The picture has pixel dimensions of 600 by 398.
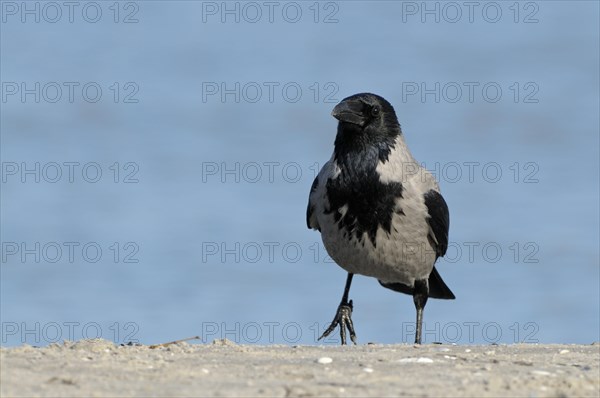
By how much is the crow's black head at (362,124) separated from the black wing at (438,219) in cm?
71

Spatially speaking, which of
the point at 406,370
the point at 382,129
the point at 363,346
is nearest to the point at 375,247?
the point at 382,129

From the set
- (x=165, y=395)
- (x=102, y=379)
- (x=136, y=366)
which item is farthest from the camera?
(x=136, y=366)

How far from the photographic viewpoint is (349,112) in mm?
10555

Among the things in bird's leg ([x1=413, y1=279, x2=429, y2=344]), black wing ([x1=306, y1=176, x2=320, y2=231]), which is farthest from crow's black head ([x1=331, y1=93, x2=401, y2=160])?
bird's leg ([x1=413, y1=279, x2=429, y2=344])

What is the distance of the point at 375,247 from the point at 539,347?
2339 mm

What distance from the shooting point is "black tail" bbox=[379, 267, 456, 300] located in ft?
37.8

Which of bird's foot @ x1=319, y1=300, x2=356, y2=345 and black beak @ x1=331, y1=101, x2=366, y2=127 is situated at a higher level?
black beak @ x1=331, y1=101, x2=366, y2=127

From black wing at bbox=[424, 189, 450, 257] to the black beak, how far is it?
1028 millimetres

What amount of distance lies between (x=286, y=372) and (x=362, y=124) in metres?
4.85

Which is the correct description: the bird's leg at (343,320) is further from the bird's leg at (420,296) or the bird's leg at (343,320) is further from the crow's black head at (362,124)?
the crow's black head at (362,124)

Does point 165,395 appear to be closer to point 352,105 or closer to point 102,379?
point 102,379

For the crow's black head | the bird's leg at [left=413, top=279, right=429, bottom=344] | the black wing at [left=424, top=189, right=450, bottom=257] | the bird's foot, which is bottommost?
the bird's foot

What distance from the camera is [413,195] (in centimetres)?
1043

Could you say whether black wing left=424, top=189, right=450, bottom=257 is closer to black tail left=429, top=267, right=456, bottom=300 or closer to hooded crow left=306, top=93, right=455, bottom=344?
hooded crow left=306, top=93, right=455, bottom=344
